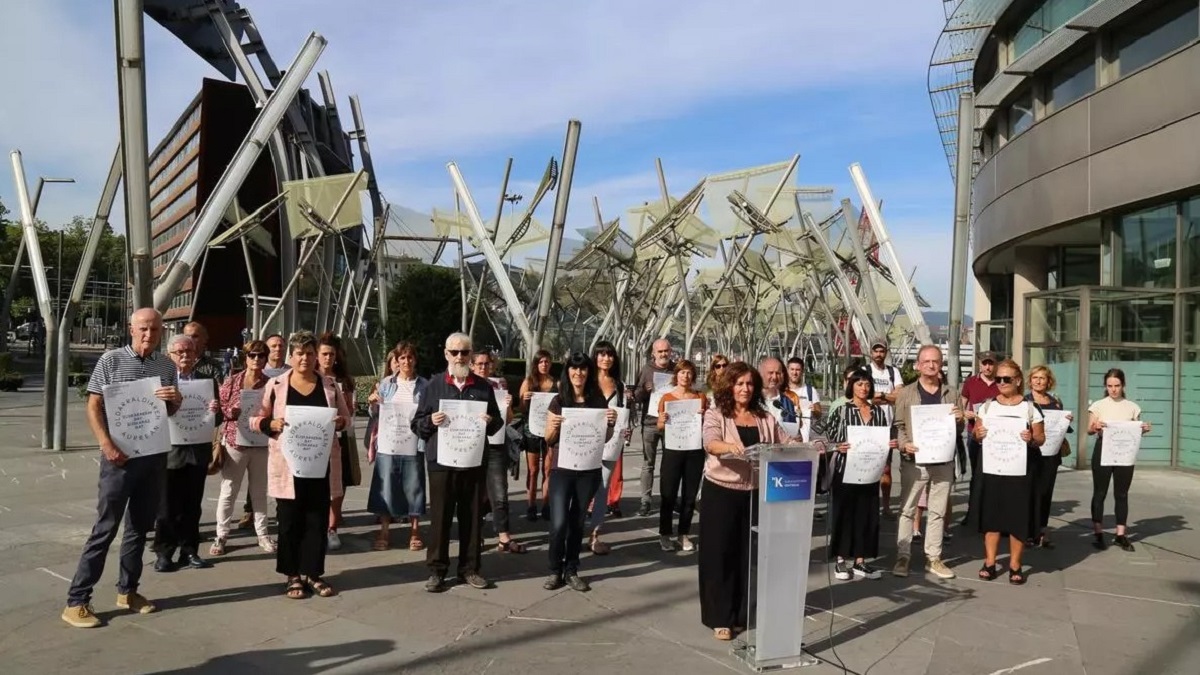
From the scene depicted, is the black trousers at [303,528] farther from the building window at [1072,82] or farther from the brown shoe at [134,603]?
the building window at [1072,82]

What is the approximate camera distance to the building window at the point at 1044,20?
64.4 ft

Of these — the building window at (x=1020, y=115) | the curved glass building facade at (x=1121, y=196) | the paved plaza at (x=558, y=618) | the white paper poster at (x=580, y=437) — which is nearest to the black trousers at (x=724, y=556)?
the paved plaza at (x=558, y=618)

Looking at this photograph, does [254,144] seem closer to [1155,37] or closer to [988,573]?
[988,573]

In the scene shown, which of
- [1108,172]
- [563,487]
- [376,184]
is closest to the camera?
[563,487]

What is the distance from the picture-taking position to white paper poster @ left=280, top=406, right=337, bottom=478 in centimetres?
625

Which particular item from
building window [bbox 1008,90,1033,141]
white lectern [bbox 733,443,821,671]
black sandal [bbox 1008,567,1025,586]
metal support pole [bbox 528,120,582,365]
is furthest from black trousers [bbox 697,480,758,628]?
building window [bbox 1008,90,1033,141]

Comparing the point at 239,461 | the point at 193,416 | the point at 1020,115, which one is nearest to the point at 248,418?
the point at 239,461

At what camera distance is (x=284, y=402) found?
652 centimetres

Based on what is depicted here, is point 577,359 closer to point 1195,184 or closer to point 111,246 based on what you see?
point 1195,184

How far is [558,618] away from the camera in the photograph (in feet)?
20.3

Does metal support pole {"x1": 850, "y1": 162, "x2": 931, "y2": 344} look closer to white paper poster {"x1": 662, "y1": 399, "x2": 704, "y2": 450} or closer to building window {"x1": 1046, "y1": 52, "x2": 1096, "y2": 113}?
building window {"x1": 1046, "y1": 52, "x2": 1096, "y2": 113}

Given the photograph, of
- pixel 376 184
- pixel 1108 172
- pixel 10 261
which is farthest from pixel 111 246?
pixel 1108 172

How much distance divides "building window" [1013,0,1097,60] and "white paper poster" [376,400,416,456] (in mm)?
17385

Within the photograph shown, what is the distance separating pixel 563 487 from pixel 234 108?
244 feet
